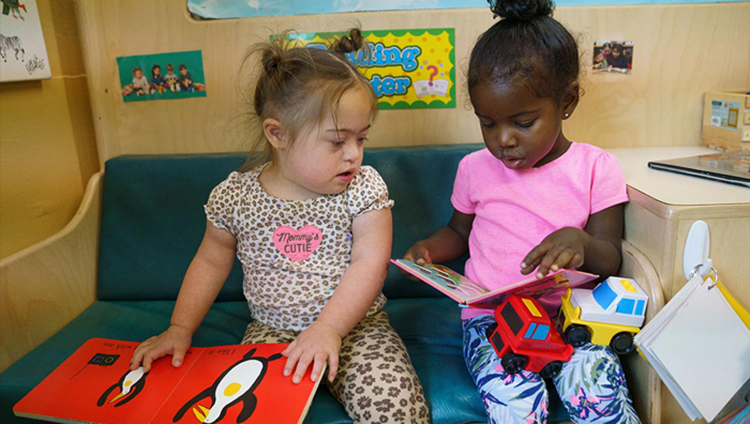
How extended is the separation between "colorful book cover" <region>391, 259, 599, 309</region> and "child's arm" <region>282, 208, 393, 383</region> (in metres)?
0.08

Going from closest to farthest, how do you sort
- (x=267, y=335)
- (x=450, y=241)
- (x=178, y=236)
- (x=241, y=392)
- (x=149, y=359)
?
(x=241, y=392), (x=149, y=359), (x=267, y=335), (x=450, y=241), (x=178, y=236)

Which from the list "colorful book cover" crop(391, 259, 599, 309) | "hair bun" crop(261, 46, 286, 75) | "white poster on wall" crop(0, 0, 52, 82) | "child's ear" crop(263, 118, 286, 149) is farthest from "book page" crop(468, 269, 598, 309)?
"white poster on wall" crop(0, 0, 52, 82)

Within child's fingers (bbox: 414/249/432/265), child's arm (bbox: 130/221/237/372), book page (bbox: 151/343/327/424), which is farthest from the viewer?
child's fingers (bbox: 414/249/432/265)

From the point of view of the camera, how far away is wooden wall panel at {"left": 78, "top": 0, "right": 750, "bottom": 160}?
153 cm

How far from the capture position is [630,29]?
154 cm

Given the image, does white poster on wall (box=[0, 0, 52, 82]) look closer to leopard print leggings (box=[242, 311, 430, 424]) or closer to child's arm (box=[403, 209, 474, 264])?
leopard print leggings (box=[242, 311, 430, 424])

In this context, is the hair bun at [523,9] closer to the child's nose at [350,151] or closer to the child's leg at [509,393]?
the child's nose at [350,151]

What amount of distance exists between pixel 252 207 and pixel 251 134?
50 centimetres

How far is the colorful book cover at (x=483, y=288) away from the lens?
38.2 inches

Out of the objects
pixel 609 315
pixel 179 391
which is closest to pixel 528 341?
pixel 609 315

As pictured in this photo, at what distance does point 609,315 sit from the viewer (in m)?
1.01

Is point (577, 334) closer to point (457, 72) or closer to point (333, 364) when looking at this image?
point (333, 364)

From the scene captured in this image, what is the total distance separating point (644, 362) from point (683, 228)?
0.86 ft

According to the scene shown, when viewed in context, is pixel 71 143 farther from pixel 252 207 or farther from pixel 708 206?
pixel 708 206
